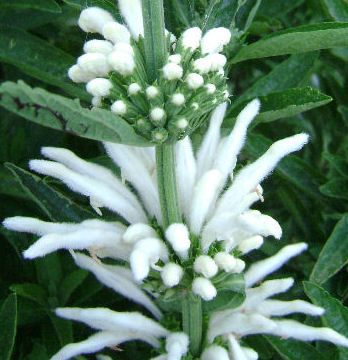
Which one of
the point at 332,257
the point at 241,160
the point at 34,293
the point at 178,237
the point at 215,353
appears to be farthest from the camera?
the point at 241,160

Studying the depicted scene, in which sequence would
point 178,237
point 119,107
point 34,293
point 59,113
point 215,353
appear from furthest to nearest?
point 34,293 < point 215,353 < point 178,237 < point 119,107 < point 59,113

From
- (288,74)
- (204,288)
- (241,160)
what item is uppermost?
(288,74)

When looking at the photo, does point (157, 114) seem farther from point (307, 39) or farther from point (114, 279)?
point (114, 279)

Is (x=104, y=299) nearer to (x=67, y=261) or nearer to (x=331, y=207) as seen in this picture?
(x=67, y=261)

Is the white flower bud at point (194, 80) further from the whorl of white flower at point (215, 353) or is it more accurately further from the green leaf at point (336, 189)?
the green leaf at point (336, 189)

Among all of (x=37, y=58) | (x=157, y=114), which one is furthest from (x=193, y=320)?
(x=37, y=58)

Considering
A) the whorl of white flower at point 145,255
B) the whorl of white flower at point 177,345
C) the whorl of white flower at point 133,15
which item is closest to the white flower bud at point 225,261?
the whorl of white flower at point 145,255

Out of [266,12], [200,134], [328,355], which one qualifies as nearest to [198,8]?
[200,134]
